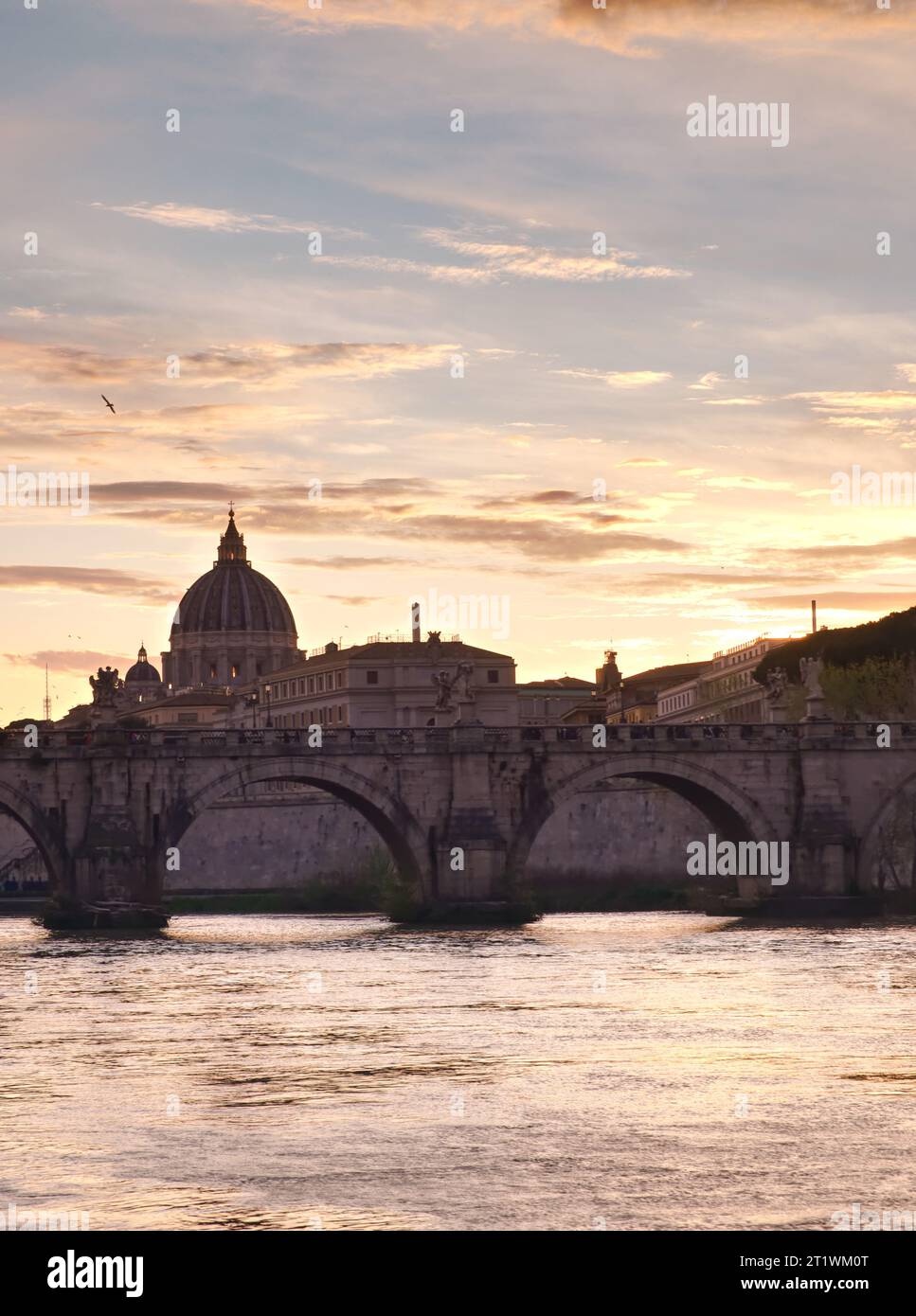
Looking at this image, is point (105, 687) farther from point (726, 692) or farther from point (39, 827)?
point (726, 692)

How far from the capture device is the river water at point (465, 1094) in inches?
805

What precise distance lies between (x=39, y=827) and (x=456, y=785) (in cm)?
1491

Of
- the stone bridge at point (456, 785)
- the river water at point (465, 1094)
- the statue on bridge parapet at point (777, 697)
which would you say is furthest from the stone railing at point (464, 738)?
the river water at point (465, 1094)

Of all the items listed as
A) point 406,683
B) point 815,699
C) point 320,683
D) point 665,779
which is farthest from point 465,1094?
point 320,683

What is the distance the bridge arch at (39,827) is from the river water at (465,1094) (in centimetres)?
2357

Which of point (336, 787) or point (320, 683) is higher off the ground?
point (320, 683)

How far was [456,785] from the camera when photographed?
79438 millimetres

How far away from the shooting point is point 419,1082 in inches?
1155

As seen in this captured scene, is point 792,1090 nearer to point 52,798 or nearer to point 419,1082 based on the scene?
point 419,1082

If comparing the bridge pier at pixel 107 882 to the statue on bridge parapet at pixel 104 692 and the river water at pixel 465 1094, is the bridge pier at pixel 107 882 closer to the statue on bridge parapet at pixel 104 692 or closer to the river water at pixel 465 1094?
the statue on bridge parapet at pixel 104 692

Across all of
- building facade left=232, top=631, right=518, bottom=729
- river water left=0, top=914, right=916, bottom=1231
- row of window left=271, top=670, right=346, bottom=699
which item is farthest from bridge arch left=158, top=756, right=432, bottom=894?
row of window left=271, top=670, right=346, bottom=699

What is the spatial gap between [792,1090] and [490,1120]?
4.43m
